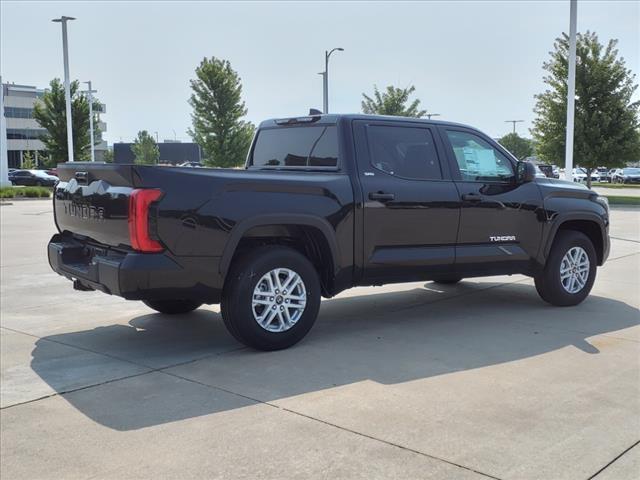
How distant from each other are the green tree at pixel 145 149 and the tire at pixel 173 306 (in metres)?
69.2

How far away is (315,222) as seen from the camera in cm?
558

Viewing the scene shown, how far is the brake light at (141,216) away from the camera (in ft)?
15.9

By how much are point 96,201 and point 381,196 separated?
90.8 inches

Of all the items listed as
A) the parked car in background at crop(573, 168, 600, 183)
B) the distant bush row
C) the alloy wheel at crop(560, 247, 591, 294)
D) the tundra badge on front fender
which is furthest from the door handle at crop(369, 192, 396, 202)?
the parked car in background at crop(573, 168, 600, 183)

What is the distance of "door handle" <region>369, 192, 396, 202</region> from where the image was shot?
5.94 m

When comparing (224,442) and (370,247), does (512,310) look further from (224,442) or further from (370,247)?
(224,442)

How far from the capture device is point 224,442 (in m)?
3.74

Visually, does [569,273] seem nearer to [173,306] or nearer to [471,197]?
[471,197]

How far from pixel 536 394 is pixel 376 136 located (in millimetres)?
2733

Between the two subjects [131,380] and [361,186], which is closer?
[131,380]

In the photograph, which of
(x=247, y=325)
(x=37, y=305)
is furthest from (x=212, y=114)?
(x=247, y=325)

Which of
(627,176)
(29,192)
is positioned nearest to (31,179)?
(29,192)

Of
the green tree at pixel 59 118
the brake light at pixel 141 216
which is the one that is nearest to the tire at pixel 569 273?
the brake light at pixel 141 216

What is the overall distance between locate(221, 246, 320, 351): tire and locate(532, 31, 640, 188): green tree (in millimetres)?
25193
